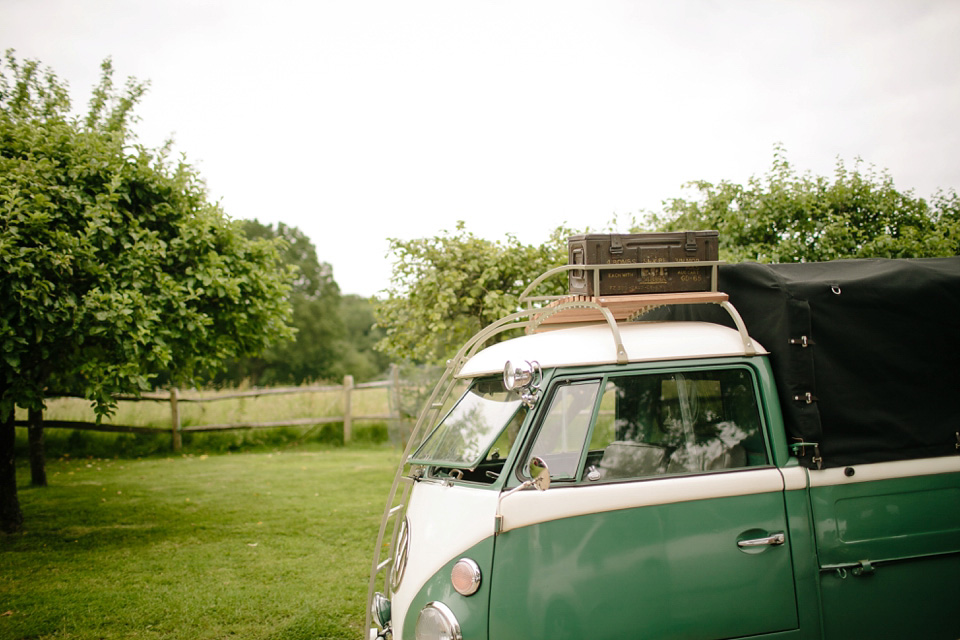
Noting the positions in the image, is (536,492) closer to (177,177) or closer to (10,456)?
(177,177)

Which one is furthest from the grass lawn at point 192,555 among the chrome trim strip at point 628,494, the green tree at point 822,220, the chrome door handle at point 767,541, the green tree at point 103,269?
the green tree at point 822,220

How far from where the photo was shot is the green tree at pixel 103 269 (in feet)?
22.0

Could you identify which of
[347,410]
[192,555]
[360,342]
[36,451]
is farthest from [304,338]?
[192,555]

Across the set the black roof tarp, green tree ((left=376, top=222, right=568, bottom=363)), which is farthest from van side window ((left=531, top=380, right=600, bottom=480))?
green tree ((left=376, top=222, right=568, bottom=363))

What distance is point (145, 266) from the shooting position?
7.59 m

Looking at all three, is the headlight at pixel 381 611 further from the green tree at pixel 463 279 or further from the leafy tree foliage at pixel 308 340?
the leafy tree foliage at pixel 308 340

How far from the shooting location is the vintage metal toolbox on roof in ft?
12.2

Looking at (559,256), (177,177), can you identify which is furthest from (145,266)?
(559,256)

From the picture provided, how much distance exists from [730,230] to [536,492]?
23.7 ft

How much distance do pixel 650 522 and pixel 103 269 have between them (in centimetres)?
643

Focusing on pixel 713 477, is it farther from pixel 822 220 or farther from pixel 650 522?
pixel 822 220

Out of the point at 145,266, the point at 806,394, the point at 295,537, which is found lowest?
the point at 295,537

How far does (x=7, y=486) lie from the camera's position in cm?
824

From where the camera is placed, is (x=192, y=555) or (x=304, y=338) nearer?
(x=192, y=555)
